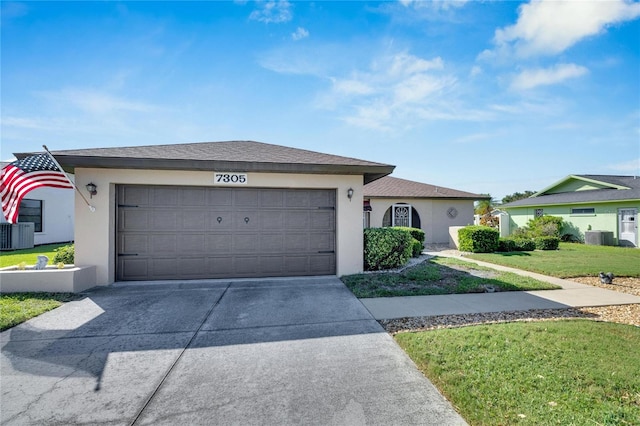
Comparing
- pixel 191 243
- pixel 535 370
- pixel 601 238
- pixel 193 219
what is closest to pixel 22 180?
pixel 193 219

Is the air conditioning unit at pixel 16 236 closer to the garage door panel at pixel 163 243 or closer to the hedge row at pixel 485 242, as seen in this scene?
the garage door panel at pixel 163 243

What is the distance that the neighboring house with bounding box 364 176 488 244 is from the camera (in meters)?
16.0

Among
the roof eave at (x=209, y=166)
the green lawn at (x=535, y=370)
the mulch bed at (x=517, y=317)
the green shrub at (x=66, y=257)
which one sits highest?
the roof eave at (x=209, y=166)

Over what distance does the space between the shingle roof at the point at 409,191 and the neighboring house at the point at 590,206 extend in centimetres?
649

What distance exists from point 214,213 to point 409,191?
12716 mm

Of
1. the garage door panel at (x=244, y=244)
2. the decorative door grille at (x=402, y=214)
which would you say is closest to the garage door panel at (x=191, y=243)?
the garage door panel at (x=244, y=244)

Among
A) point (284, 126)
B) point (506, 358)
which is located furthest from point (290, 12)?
point (506, 358)

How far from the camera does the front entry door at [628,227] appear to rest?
1498 cm

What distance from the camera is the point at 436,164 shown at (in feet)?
59.2

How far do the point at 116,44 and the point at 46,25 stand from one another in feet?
5.02

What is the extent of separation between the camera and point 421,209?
1631 centimetres

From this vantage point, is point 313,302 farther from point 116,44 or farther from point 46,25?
point 46,25

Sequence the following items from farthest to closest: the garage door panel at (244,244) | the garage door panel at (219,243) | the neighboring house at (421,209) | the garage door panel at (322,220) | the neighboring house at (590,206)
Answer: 1. the neighboring house at (421,209)
2. the neighboring house at (590,206)
3. the garage door panel at (322,220)
4. the garage door panel at (244,244)
5. the garage door panel at (219,243)

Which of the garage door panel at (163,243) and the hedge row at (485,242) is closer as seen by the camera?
the garage door panel at (163,243)
